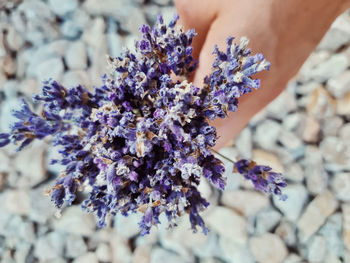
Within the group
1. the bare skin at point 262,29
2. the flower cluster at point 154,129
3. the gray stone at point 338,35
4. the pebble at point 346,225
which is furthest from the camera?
the gray stone at point 338,35

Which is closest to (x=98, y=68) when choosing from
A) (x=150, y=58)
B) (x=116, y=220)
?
(x=116, y=220)

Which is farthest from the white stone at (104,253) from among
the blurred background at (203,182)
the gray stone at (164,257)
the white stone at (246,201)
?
the white stone at (246,201)

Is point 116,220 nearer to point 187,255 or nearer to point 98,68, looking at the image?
point 187,255

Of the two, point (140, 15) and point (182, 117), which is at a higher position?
point (140, 15)

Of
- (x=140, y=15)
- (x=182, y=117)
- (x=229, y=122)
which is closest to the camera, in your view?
(x=182, y=117)

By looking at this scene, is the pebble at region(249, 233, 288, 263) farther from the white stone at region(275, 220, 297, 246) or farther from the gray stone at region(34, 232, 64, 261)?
the gray stone at region(34, 232, 64, 261)

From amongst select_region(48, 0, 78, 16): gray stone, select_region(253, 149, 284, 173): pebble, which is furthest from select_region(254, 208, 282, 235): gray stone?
select_region(48, 0, 78, 16): gray stone

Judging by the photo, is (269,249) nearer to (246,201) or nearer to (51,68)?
(246,201)

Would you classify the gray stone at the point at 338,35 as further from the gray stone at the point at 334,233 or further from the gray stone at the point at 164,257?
the gray stone at the point at 164,257
